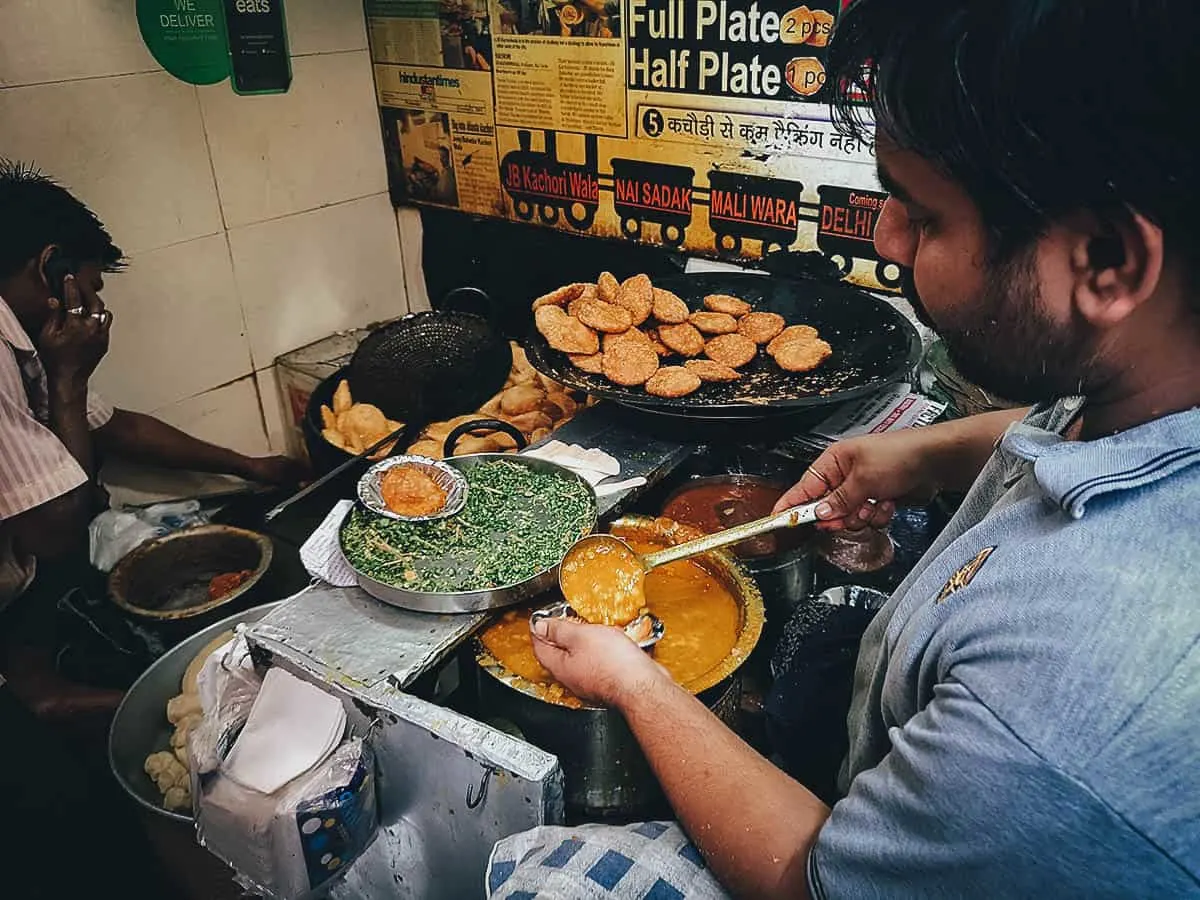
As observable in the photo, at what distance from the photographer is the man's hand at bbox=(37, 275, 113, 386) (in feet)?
8.29

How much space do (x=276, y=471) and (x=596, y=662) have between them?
104 inches

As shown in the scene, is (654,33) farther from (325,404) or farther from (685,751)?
(685,751)

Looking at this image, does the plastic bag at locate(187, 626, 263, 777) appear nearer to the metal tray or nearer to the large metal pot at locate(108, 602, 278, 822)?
the metal tray

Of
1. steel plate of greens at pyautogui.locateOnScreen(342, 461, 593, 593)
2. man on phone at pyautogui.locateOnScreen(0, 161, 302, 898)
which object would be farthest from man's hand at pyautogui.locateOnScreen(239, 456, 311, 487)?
steel plate of greens at pyautogui.locateOnScreen(342, 461, 593, 593)

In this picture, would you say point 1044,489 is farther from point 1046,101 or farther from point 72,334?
point 72,334

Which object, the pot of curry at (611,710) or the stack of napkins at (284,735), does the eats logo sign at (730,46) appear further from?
the stack of napkins at (284,735)

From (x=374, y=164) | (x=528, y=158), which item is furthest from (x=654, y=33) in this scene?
(x=374, y=164)

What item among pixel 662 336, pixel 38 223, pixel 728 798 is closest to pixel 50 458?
pixel 38 223

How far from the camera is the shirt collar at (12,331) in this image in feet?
7.61

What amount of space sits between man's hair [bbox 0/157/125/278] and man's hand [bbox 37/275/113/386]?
0.39 feet

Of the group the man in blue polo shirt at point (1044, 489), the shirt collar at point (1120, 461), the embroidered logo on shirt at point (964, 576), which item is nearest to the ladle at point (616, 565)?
the man in blue polo shirt at point (1044, 489)

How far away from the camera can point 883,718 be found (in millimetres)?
1057

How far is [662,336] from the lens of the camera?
2.50 m

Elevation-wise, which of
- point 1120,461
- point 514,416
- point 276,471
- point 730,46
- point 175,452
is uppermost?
point 730,46
